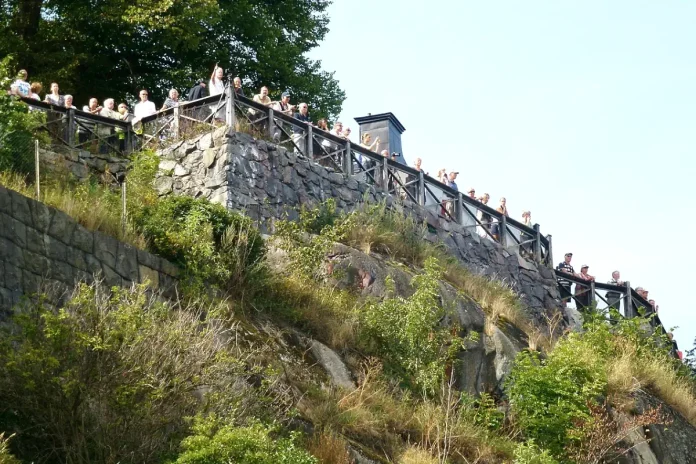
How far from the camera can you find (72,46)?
2978 cm

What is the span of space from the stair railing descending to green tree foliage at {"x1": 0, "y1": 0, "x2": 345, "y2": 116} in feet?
19.2

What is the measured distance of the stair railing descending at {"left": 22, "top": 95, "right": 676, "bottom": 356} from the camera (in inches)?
879

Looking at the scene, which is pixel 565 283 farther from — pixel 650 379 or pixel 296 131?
pixel 296 131

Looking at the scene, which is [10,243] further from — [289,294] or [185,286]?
[289,294]

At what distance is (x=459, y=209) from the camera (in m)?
26.7

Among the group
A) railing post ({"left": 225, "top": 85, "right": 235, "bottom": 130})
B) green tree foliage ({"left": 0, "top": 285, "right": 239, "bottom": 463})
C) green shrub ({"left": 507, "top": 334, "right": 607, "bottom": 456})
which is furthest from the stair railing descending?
green tree foliage ({"left": 0, "top": 285, "right": 239, "bottom": 463})

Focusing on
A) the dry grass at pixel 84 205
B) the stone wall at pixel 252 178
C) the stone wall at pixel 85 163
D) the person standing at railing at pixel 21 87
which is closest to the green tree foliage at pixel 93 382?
the dry grass at pixel 84 205

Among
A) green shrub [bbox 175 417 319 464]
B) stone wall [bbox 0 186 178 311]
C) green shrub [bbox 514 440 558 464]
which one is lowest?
green shrub [bbox 514 440 558 464]

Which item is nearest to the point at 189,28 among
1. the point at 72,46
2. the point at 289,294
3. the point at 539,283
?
the point at 72,46

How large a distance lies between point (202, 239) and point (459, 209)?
9.19m

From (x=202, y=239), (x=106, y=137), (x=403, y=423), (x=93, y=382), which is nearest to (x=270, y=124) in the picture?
(x=106, y=137)

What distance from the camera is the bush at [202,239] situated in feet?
58.6

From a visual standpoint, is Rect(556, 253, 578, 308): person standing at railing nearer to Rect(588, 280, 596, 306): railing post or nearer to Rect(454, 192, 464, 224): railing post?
Rect(588, 280, 596, 306): railing post

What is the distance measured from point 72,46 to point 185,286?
13.6 m
